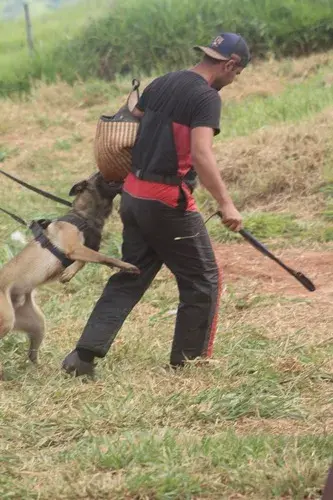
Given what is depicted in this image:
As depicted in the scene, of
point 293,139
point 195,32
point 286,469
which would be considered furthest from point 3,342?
point 195,32

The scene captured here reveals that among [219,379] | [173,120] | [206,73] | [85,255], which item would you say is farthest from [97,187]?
[219,379]

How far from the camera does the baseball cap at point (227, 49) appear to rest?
6117 millimetres

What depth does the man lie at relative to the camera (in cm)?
595

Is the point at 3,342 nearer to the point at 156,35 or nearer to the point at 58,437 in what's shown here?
the point at 58,437

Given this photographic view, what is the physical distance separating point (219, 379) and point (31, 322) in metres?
1.31

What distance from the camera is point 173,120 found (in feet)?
19.7

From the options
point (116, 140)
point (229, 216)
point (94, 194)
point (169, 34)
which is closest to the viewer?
point (229, 216)

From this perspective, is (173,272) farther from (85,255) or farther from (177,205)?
(85,255)

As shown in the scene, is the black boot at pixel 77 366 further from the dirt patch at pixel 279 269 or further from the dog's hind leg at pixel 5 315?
the dirt patch at pixel 279 269

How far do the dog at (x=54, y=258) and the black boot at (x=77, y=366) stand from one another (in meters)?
0.41

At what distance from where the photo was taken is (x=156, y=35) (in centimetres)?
1983

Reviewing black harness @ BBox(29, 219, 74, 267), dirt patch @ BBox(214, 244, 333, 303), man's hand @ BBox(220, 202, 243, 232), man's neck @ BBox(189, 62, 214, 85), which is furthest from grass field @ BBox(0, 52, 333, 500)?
man's neck @ BBox(189, 62, 214, 85)

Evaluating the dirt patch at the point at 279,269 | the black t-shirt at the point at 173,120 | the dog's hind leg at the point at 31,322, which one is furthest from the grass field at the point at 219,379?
the black t-shirt at the point at 173,120

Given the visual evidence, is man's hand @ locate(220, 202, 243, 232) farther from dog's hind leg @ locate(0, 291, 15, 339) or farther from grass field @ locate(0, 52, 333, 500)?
dog's hind leg @ locate(0, 291, 15, 339)
